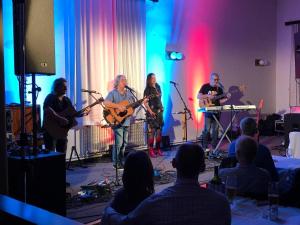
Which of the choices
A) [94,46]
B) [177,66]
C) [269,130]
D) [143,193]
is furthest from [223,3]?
[143,193]

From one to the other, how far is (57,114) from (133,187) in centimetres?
342

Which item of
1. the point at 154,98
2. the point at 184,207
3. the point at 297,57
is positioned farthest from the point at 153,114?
the point at 297,57

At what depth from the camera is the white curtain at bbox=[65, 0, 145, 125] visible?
23.9 feet

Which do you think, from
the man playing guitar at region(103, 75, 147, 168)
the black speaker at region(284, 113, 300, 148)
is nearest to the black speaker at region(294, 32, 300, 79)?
the black speaker at region(284, 113, 300, 148)

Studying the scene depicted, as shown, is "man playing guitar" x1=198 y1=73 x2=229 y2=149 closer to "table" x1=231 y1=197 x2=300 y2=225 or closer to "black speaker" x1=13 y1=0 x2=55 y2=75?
"black speaker" x1=13 y1=0 x2=55 y2=75

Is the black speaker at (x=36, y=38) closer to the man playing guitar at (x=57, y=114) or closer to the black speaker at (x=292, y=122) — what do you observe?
the man playing guitar at (x=57, y=114)

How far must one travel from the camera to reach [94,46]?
298 inches

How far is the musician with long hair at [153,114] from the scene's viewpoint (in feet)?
25.5

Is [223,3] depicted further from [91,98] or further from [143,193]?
[143,193]

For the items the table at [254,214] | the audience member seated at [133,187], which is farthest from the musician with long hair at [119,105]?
the audience member seated at [133,187]

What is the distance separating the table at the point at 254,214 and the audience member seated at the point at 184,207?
445mm

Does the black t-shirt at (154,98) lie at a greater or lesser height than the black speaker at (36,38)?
lesser

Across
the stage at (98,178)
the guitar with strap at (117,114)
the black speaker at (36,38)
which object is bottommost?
the stage at (98,178)

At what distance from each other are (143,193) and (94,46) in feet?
18.7
